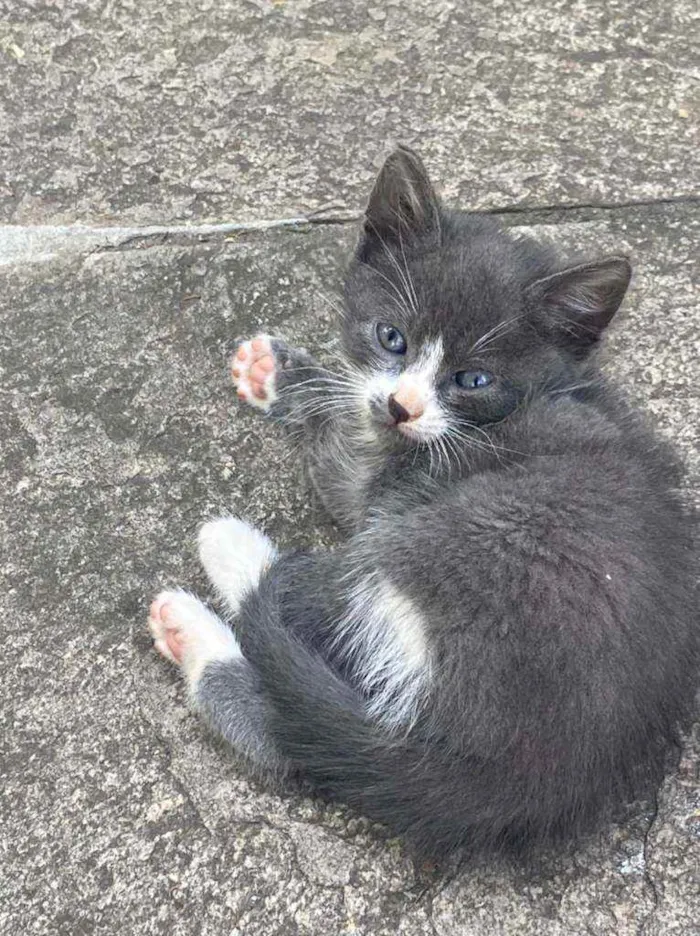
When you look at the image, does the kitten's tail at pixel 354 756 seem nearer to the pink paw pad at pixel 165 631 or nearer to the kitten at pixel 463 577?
the kitten at pixel 463 577

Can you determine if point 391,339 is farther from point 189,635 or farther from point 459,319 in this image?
point 189,635

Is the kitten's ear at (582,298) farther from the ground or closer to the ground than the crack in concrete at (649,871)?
farther from the ground

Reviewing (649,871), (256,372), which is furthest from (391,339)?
(649,871)

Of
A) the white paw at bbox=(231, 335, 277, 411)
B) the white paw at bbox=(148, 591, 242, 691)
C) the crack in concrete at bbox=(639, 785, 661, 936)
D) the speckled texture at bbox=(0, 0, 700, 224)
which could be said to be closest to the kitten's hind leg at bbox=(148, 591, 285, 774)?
the white paw at bbox=(148, 591, 242, 691)

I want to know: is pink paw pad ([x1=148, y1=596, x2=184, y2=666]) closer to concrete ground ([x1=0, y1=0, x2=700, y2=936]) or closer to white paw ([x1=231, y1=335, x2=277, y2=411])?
concrete ground ([x1=0, y1=0, x2=700, y2=936])

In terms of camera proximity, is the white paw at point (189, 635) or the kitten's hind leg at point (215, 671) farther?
the white paw at point (189, 635)

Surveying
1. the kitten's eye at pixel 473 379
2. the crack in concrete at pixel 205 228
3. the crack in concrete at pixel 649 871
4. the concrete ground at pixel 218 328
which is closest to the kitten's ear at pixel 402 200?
the kitten's eye at pixel 473 379

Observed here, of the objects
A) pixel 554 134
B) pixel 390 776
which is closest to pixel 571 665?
pixel 390 776
